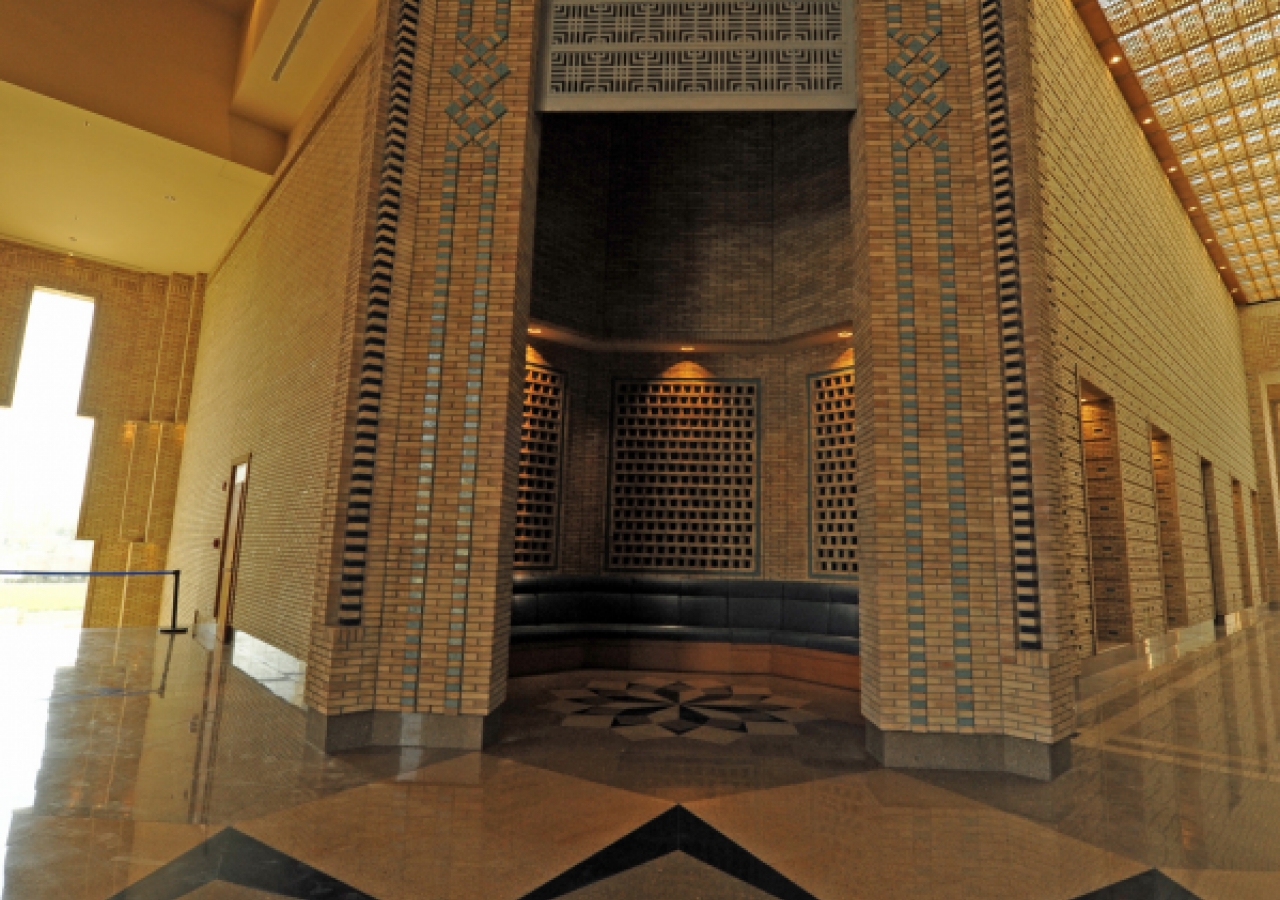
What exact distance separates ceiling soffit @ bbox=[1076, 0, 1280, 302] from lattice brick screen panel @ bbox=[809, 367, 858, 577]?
17.3 feet

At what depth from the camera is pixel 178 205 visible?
463 inches

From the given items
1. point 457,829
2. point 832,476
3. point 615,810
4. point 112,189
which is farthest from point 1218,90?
point 112,189

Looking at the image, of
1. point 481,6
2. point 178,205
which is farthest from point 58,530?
point 481,6

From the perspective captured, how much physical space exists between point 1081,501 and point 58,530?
17.4 metres

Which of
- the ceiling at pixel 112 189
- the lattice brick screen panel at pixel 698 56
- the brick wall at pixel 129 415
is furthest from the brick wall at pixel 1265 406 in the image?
the brick wall at pixel 129 415

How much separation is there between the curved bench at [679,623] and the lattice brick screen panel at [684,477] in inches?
13.6

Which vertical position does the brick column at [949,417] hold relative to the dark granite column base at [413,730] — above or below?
above

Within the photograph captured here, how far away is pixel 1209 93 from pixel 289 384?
43.0 ft

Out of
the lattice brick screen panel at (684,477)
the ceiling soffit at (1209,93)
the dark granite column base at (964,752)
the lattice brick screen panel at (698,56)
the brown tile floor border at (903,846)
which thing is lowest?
the brown tile floor border at (903,846)

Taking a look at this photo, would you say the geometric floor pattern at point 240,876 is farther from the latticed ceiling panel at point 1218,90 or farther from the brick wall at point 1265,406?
the brick wall at point 1265,406

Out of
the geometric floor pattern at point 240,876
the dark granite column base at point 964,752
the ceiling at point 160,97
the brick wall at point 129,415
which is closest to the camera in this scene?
the geometric floor pattern at point 240,876

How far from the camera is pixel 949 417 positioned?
468 centimetres

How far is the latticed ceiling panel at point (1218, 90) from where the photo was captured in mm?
8766

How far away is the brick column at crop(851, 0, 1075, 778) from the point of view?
172 inches
